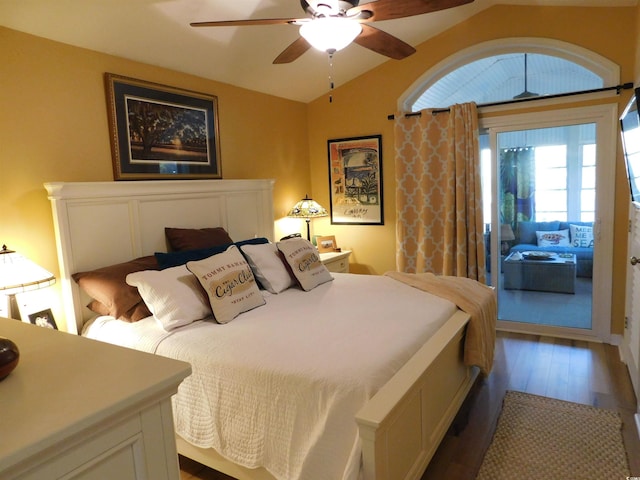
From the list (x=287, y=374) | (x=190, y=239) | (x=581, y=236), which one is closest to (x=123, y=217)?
(x=190, y=239)

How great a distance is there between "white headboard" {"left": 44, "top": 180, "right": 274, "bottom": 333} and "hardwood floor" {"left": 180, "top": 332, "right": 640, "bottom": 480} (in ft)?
4.32

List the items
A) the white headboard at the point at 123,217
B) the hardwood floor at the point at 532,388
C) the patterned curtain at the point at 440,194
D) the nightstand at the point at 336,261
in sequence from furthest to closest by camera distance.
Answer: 1. the nightstand at the point at 336,261
2. the patterned curtain at the point at 440,194
3. the white headboard at the point at 123,217
4. the hardwood floor at the point at 532,388

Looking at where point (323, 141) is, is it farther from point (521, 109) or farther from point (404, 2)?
point (404, 2)

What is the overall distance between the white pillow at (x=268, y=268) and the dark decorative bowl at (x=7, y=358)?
2.10 metres

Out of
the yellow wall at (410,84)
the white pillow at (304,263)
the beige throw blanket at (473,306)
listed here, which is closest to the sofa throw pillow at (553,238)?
the yellow wall at (410,84)

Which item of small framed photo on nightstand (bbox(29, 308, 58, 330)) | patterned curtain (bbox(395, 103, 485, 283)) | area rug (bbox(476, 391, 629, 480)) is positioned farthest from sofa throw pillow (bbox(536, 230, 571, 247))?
small framed photo on nightstand (bbox(29, 308, 58, 330))

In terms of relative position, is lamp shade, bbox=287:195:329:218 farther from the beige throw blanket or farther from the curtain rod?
the beige throw blanket

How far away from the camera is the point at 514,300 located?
4.04 m

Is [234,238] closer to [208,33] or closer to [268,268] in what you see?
[268,268]

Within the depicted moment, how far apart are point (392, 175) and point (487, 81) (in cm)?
123

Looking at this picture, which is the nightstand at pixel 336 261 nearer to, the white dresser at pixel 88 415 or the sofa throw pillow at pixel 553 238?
the sofa throw pillow at pixel 553 238

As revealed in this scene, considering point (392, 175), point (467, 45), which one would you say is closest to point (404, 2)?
point (467, 45)

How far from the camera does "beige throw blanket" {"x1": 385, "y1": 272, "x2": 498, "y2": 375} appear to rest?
2.48m

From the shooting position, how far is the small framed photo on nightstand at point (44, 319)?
7.81ft
